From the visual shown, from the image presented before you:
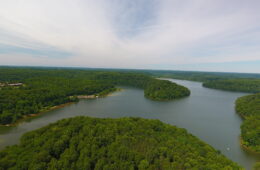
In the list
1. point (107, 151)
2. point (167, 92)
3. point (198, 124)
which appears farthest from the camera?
point (167, 92)

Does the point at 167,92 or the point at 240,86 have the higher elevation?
the point at 240,86

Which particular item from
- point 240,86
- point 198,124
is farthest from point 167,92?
point 240,86

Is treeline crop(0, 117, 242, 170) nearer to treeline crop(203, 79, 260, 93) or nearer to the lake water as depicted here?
the lake water

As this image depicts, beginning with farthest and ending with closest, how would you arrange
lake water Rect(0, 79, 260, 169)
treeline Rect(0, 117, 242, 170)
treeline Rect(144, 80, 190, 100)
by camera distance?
1. treeline Rect(144, 80, 190, 100)
2. lake water Rect(0, 79, 260, 169)
3. treeline Rect(0, 117, 242, 170)

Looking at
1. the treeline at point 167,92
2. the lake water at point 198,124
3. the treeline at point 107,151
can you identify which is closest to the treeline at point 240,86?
the treeline at point 167,92

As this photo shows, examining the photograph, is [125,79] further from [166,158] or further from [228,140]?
[166,158]

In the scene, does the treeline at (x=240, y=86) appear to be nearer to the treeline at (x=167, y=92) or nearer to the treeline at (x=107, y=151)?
the treeline at (x=167, y=92)

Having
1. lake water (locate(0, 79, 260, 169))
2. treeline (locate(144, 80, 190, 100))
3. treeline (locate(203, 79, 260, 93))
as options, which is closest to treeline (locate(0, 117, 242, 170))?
lake water (locate(0, 79, 260, 169))

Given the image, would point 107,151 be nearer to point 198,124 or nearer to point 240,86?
point 198,124

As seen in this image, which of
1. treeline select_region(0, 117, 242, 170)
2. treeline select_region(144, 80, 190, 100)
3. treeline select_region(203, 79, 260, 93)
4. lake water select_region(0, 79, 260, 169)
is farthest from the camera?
treeline select_region(203, 79, 260, 93)
